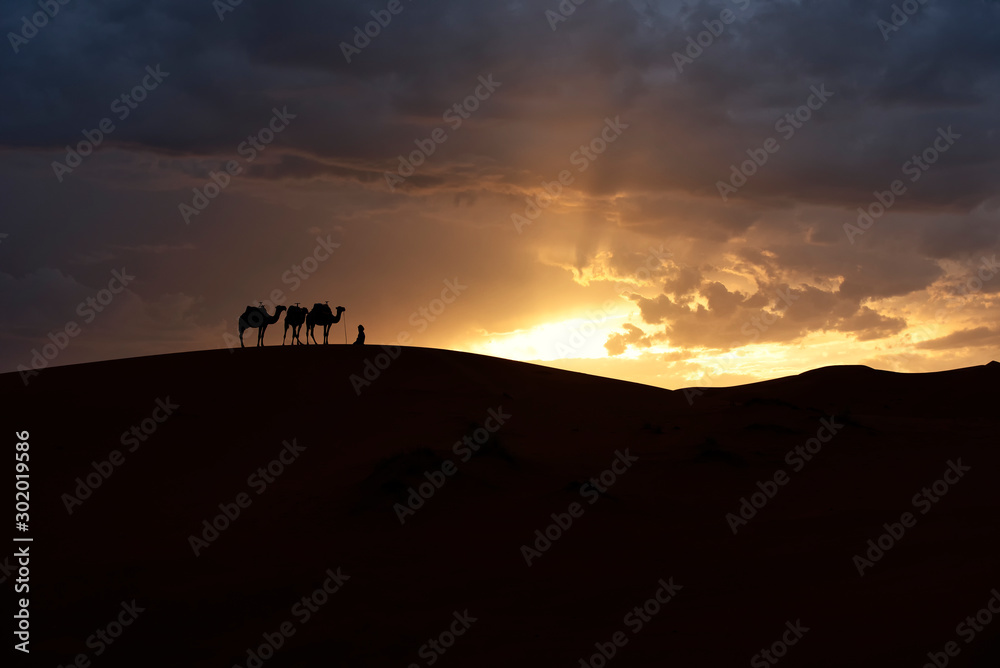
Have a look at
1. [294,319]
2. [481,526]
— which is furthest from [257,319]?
[481,526]

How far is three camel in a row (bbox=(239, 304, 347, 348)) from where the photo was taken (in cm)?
3531

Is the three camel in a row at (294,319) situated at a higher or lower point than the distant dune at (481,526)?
higher

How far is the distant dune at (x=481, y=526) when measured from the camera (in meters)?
12.0

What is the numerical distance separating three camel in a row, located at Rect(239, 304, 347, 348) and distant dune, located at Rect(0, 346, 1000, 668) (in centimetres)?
460

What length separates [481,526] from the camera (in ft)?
56.0

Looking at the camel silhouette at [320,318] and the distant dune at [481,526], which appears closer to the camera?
the distant dune at [481,526]

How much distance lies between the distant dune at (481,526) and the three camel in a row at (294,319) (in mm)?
4605

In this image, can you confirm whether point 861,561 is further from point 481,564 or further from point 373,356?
point 373,356

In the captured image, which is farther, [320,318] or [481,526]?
[320,318]

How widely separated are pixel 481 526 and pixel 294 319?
2211 cm

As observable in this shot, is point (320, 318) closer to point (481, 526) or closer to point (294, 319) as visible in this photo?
point (294, 319)

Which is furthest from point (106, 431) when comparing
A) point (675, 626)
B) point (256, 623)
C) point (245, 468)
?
point (675, 626)

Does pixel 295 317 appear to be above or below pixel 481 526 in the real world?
above

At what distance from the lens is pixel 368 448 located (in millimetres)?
23297
